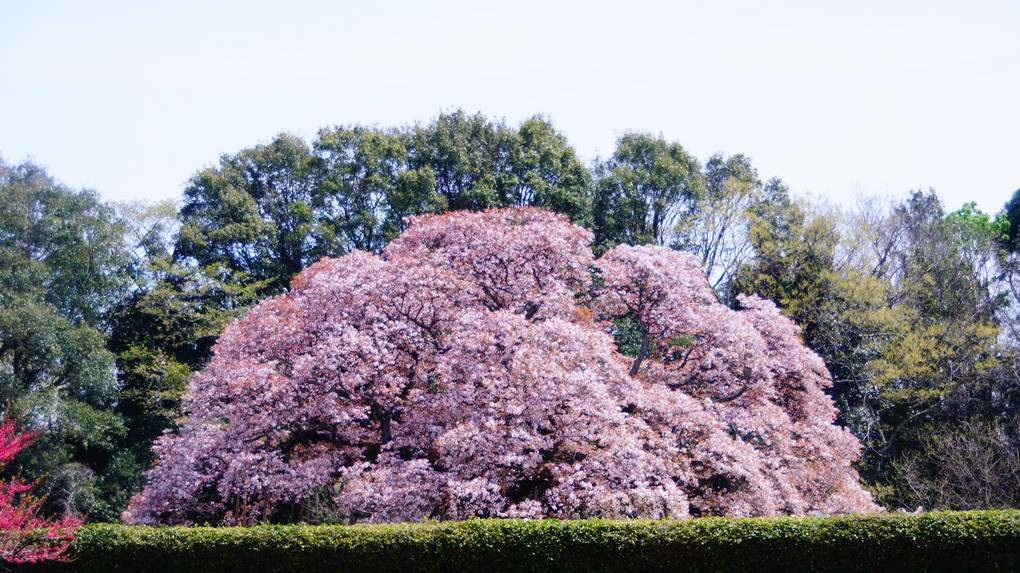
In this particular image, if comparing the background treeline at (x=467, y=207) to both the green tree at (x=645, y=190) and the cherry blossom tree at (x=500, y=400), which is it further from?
the cherry blossom tree at (x=500, y=400)

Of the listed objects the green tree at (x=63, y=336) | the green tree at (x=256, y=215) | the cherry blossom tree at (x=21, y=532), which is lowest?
the cherry blossom tree at (x=21, y=532)

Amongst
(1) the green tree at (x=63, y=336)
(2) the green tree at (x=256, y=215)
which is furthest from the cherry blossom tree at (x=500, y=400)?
(2) the green tree at (x=256, y=215)

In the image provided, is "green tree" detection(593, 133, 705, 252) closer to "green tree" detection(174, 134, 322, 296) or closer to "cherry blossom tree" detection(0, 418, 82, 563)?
"green tree" detection(174, 134, 322, 296)

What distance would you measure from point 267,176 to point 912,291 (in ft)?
98.3

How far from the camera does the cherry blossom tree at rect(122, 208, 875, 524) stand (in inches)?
531

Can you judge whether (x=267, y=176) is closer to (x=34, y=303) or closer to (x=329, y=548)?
(x=34, y=303)

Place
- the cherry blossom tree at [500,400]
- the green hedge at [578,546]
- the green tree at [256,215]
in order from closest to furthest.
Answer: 1. the green hedge at [578,546]
2. the cherry blossom tree at [500,400]
3. the green tree at [256,215]

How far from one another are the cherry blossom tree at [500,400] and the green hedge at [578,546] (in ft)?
3.30

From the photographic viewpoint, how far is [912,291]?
28328mm

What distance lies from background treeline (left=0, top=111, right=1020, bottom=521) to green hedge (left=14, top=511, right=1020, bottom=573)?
11.6 m

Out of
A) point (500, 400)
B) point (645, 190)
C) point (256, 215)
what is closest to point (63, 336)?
point (256, 215)

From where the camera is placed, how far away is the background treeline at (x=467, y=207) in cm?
2544

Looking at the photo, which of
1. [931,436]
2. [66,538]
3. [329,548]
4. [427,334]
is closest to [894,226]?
[931,436]

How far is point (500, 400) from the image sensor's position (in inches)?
542
